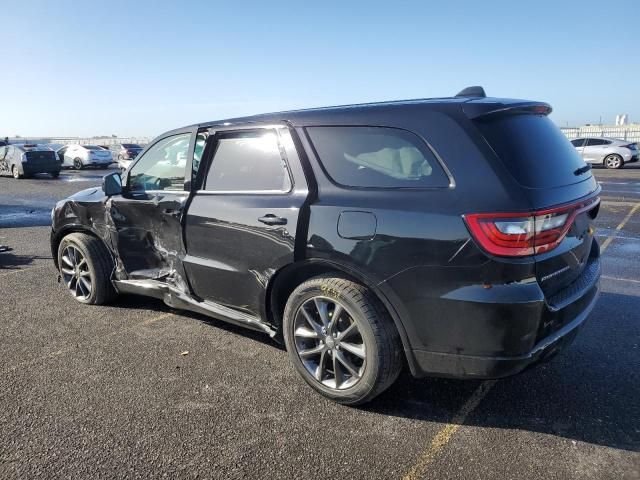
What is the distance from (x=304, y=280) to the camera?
10.6 ft

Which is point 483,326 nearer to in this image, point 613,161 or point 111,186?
point 111,186

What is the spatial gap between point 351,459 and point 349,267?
997mm

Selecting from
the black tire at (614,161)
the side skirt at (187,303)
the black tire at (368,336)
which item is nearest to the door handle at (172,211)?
the side skirt at (187,303)

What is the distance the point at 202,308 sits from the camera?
152 inches

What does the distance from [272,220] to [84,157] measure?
2814 cm

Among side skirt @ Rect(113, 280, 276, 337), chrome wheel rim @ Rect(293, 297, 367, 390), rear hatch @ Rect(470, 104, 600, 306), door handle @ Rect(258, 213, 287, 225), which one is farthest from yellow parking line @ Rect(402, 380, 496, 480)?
door handle @ Rect(258, 213, 287, 225)

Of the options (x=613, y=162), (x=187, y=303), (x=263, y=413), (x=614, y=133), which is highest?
(x=614, y=133)

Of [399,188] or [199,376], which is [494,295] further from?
[199,376]

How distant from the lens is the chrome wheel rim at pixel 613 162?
22609mm

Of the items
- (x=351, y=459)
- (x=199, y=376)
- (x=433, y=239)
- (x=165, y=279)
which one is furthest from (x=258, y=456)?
(x=165, y=279)

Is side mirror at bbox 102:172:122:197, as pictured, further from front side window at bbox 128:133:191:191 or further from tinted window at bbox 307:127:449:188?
tinted window at bbox 307:127:449:188

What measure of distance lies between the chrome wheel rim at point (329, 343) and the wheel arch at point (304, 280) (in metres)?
0.18

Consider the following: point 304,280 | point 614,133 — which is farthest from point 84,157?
point 614,133

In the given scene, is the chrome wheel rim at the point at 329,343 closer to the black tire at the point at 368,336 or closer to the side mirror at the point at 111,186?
the black tire at the point at 368,336
